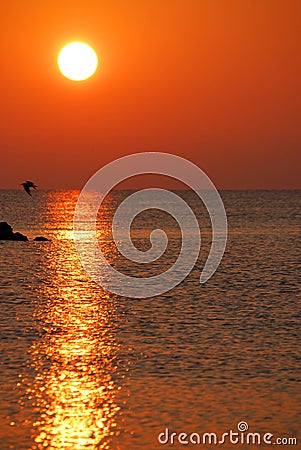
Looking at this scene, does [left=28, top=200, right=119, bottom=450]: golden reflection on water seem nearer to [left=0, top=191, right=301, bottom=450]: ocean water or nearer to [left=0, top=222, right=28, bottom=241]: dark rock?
[left=0, top=191, right=301, bottom=450]: ocean water

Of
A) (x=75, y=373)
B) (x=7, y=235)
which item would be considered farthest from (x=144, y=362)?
(x=7, y=235)

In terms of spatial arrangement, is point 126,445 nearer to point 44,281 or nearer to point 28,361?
point 28,361

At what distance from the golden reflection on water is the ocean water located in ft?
0.13

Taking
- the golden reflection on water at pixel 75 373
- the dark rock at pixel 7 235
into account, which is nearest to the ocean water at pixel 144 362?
the golden reflection on water at pixel 75 373

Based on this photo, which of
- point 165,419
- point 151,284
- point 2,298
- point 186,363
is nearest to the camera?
point 165,419

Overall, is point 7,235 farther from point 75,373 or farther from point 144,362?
point 75,373

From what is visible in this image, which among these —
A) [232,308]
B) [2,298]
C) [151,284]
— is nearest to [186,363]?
[232,308]

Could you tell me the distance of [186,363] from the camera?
31.6 metres

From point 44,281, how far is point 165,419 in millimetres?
36784

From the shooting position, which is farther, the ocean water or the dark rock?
the dark rock

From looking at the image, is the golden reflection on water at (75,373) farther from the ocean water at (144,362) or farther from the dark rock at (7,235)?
the dark rock at (7,235)

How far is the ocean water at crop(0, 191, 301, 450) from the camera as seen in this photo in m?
24.3

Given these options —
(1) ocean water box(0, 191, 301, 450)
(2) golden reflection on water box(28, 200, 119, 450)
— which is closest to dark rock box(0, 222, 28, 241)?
(1) ocean water box(0, 191, 301, 450)

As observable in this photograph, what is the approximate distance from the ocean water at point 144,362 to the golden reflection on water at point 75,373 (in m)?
0.04
